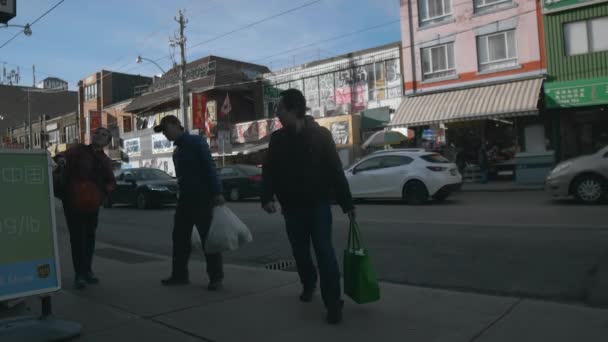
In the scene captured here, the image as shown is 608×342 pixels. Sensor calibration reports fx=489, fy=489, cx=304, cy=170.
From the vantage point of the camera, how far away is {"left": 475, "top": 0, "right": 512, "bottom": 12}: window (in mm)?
20103

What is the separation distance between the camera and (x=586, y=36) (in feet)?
59.8

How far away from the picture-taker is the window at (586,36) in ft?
58.8

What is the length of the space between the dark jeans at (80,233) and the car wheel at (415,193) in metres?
9.29

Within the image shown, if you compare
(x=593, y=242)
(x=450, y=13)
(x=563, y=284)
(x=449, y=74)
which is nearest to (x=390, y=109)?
(x=449, y=74)

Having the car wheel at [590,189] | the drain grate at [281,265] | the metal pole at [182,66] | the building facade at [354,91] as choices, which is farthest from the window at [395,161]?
the metal pole at [182,66]

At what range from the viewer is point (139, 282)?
538 cm

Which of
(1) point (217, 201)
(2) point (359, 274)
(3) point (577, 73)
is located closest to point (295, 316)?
(2) point (359, 274)

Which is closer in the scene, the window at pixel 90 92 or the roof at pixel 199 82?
the roof at pixel 199 82

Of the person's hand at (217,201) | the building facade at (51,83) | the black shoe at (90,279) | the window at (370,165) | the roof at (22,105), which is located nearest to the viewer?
A: the person's hand at (217,201)

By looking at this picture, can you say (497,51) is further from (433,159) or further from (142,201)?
(142,201)

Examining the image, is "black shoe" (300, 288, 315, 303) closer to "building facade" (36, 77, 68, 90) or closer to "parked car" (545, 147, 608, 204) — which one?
"parked car" (545, 147, 608, 204)

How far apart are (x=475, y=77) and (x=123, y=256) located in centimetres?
1739

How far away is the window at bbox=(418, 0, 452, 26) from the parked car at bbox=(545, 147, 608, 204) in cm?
1244

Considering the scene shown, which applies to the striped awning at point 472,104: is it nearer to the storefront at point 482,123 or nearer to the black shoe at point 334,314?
the storefront at point 482,123
